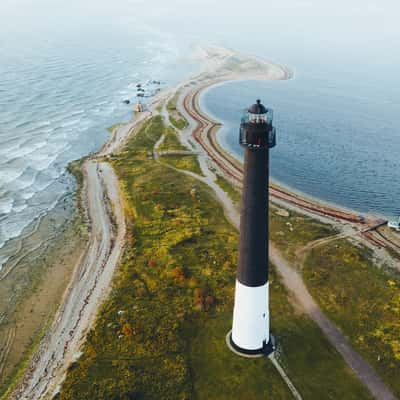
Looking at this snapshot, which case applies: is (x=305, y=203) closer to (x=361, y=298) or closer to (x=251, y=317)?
(x=361, y=298)

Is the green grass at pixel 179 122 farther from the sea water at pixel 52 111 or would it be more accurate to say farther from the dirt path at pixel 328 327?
the dirt path at pixel 328 327

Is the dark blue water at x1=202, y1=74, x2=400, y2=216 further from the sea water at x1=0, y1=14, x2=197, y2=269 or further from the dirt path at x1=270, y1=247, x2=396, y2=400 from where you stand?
the sea water at x1=0, y1=14, x2=197, y2=269

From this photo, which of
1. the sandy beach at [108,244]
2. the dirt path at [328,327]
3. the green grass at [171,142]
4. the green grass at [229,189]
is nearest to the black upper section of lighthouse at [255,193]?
the dirt path at [328,327]

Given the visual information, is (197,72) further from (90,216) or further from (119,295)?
(119,295)

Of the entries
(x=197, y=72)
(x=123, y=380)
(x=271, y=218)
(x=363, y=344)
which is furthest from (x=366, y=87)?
(x=123, y=380)

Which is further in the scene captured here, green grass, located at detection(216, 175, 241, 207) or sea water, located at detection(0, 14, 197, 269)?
sea water, located at detection(0, 14, 197, 269)

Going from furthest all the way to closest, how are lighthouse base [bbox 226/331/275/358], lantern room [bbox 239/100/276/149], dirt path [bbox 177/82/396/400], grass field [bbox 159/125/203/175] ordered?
grass field [bbox 159/125/203/175] < lighthouse base [bbox 226/331/275/358] < dirt path [bbox 177/82/396/400] < lantern room [bbox 239/100/276/149]

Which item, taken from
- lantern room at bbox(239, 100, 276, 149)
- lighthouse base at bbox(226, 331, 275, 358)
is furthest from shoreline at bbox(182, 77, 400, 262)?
lantern room at bbox(239, 100, 276, 149)

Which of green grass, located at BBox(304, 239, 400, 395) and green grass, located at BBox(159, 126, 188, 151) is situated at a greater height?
green grass, located at BBox(304, 239, 400, 395)
